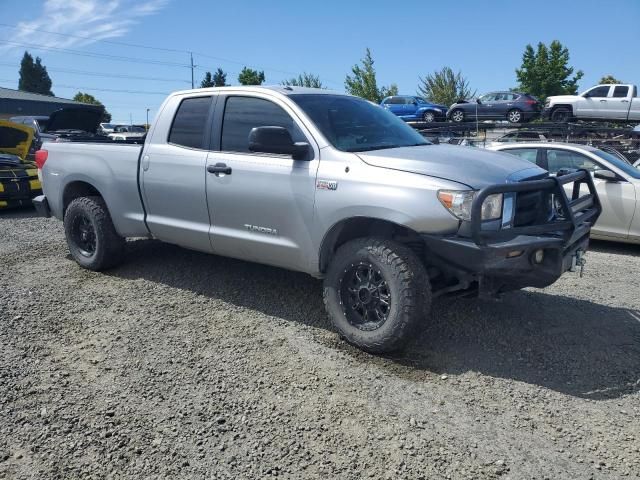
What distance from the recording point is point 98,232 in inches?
221

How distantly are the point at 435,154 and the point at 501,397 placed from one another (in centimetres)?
174

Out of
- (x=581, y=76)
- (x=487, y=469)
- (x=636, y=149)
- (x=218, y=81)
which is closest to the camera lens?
(x=487, y=469)

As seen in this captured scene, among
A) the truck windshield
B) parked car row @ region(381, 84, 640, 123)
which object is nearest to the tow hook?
the truck windshield

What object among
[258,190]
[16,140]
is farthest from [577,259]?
[16,140]

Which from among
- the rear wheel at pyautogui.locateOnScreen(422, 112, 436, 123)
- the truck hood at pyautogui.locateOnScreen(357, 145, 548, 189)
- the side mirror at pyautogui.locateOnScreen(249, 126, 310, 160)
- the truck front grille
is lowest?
the truck front grille

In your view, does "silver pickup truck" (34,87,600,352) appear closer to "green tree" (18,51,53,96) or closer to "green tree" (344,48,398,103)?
"green tree" (344,48,398,103)

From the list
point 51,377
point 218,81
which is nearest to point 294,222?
point 51,377

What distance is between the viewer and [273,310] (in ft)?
15.7

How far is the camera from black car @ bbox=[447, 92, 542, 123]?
2083 cm

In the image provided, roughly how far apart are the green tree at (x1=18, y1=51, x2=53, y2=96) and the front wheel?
9546cm

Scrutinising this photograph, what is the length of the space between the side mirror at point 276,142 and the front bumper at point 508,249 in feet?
3.90

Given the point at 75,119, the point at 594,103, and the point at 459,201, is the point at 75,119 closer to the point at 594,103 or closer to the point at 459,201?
the point at 459,201

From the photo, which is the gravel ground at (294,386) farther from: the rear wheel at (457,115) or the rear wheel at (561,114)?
the rear wheel at (457,115)

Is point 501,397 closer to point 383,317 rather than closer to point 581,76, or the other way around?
point 383,317
